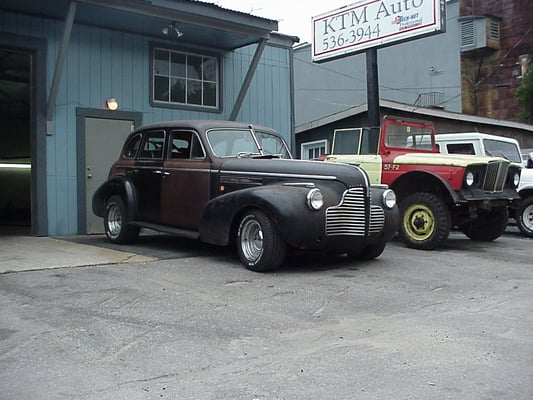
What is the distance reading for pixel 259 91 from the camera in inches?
539

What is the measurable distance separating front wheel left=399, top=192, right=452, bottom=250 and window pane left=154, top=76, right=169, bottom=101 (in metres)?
5.54

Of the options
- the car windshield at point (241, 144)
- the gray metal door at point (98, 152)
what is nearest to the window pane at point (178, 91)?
the gray metal door at point (98, 152)

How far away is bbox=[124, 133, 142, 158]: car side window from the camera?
372 inches

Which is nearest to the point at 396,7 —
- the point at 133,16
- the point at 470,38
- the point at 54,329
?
the point at 133,16

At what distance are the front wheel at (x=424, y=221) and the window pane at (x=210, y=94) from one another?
17.3 feet

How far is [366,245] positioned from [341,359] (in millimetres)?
3577

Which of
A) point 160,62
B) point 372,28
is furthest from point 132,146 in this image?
point 372,28

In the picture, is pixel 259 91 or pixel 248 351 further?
pixel 259 91

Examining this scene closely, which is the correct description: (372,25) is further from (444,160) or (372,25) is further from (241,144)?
→ (241,144)

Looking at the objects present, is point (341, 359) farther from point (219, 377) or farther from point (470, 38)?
point (470, 38)

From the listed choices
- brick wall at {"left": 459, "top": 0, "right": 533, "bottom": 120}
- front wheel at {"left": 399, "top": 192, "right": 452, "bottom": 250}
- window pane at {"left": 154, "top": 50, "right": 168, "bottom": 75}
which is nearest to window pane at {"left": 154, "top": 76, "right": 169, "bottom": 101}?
window pane at {"left": 154, "top": 50, "right": 168, "bottom": 75}

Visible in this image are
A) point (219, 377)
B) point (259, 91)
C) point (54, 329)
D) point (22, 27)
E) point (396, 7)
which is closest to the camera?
point (219, 377)

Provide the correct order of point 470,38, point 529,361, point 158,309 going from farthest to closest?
point 470,38 < point 158,309 < point 529,361

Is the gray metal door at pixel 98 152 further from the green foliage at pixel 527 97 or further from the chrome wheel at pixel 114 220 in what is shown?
the green foliage at pixel 527 97
